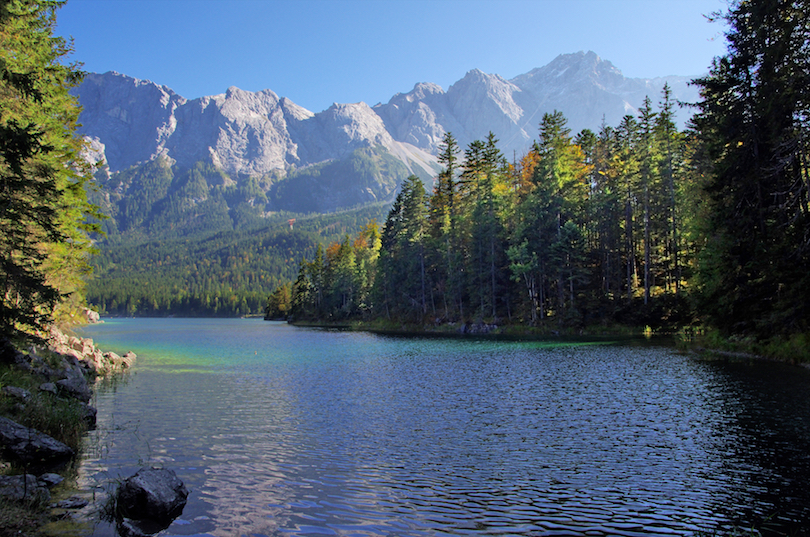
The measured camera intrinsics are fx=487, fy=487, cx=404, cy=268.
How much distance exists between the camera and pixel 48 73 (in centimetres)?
2509

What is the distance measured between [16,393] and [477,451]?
14.0 meters

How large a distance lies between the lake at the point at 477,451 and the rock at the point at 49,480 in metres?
0.71

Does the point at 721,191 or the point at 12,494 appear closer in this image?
the point at 12,494

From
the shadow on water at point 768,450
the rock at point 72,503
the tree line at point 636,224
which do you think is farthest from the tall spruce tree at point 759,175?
the rock at point 72,503

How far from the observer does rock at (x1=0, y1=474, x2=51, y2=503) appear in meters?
9.34

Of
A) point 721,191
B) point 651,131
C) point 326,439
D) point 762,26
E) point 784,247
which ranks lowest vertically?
point 326,439

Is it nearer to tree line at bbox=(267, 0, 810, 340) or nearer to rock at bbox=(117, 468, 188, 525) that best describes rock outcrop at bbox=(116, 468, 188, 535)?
rock at bbox=(117, 468, 188, 525)

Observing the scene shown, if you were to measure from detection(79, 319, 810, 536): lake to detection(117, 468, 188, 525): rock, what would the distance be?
34 cm

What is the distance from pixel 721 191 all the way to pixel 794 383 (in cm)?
1461

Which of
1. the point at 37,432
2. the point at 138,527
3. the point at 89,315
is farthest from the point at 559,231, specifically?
the point at 89,315

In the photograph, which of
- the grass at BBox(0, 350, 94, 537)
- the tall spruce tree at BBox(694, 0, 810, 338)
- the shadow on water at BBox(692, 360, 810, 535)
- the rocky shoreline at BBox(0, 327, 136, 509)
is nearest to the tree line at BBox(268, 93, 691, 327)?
the tall spruce tree at BBox(694, 0, 810, 338)

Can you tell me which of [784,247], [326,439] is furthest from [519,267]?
[326,439]

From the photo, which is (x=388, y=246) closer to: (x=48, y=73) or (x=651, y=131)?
(x=651, y=131)

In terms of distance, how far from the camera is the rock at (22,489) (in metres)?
9.34
